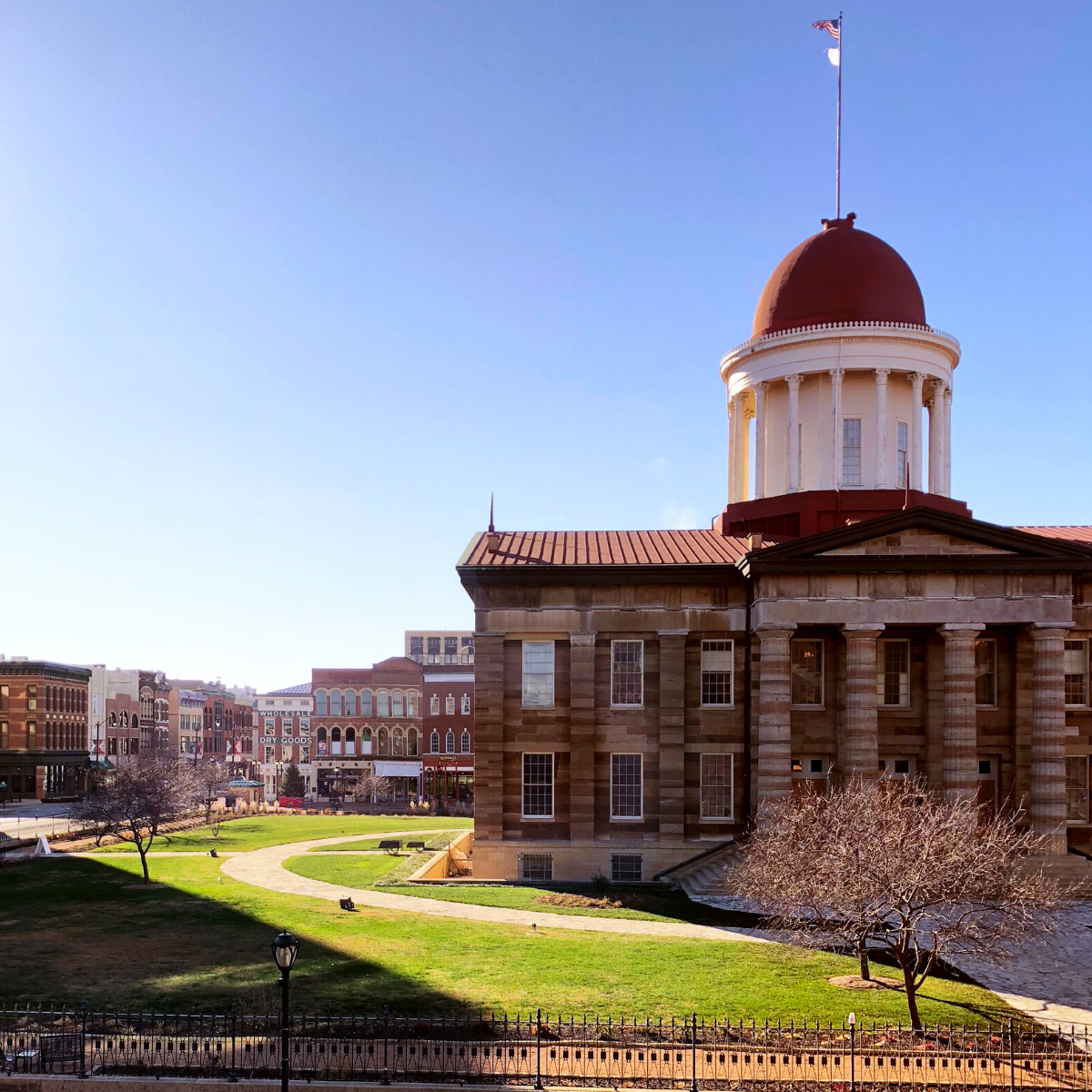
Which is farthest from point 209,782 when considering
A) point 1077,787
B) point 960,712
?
point 1077,787

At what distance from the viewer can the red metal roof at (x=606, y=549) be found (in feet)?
119

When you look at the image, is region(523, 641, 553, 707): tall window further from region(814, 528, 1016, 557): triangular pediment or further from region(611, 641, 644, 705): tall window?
region(814, 528, 1016, 557): triangular pediment

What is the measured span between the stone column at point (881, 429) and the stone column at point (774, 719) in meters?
9.36

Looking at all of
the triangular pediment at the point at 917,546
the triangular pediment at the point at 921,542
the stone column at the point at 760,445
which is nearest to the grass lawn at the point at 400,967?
the triangular pediment at the point at 921,542

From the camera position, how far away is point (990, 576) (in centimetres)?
3356

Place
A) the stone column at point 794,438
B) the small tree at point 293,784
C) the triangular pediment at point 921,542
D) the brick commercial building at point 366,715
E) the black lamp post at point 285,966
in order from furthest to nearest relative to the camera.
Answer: the brick commercial building at point 366,715
the small tree at point 293,784
the stone column at point 794,438
the triangular pediment at point 921,542
the black lamp post at point 285,966

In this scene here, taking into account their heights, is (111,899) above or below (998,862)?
below

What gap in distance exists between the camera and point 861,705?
33.1 m

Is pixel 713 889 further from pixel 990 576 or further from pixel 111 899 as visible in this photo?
pixel 111 899

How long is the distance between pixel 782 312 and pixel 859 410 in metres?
5.27

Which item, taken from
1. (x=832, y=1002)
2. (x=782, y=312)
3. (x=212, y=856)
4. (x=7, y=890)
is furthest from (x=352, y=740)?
(x=832, y=1002)

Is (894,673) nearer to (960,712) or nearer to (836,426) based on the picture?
(960,712)

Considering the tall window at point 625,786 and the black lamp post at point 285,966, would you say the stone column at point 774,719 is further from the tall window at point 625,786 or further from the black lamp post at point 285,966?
the black lamp post at point 285,966

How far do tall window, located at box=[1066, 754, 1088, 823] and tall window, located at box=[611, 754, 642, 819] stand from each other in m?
15.2
